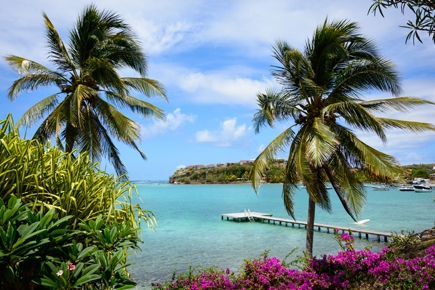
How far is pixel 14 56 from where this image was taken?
10367 millimetres

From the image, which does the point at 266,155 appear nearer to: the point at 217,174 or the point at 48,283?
the point at 48,283

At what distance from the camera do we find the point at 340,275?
6.36 metres

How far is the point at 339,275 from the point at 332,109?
14.9 ft

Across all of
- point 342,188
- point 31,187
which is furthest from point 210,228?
point 31,187

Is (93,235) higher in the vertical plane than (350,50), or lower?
lower

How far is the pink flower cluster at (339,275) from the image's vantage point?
18.1 feet

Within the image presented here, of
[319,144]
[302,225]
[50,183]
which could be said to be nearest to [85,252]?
[50,183]

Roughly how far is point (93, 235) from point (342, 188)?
803 cm

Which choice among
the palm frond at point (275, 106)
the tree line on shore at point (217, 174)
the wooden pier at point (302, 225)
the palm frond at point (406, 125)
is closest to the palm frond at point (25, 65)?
the palm frond at point (275, 106)

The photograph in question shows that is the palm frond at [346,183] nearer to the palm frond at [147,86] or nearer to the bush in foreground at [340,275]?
the bush in foreground at [340,275]

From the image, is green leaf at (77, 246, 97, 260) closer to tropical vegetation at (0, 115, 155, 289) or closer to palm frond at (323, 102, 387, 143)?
tropical vegetation at (0, 115, 155, 289)

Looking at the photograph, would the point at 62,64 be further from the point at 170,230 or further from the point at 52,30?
the point at 170,230

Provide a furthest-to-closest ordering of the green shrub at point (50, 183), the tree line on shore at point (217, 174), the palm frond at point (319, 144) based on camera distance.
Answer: the tree line on shore at point (217, 174)
the palm frond at point (319, 144)
the green shrub at point (50, 183)

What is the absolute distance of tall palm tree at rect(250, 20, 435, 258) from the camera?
9141 mm
